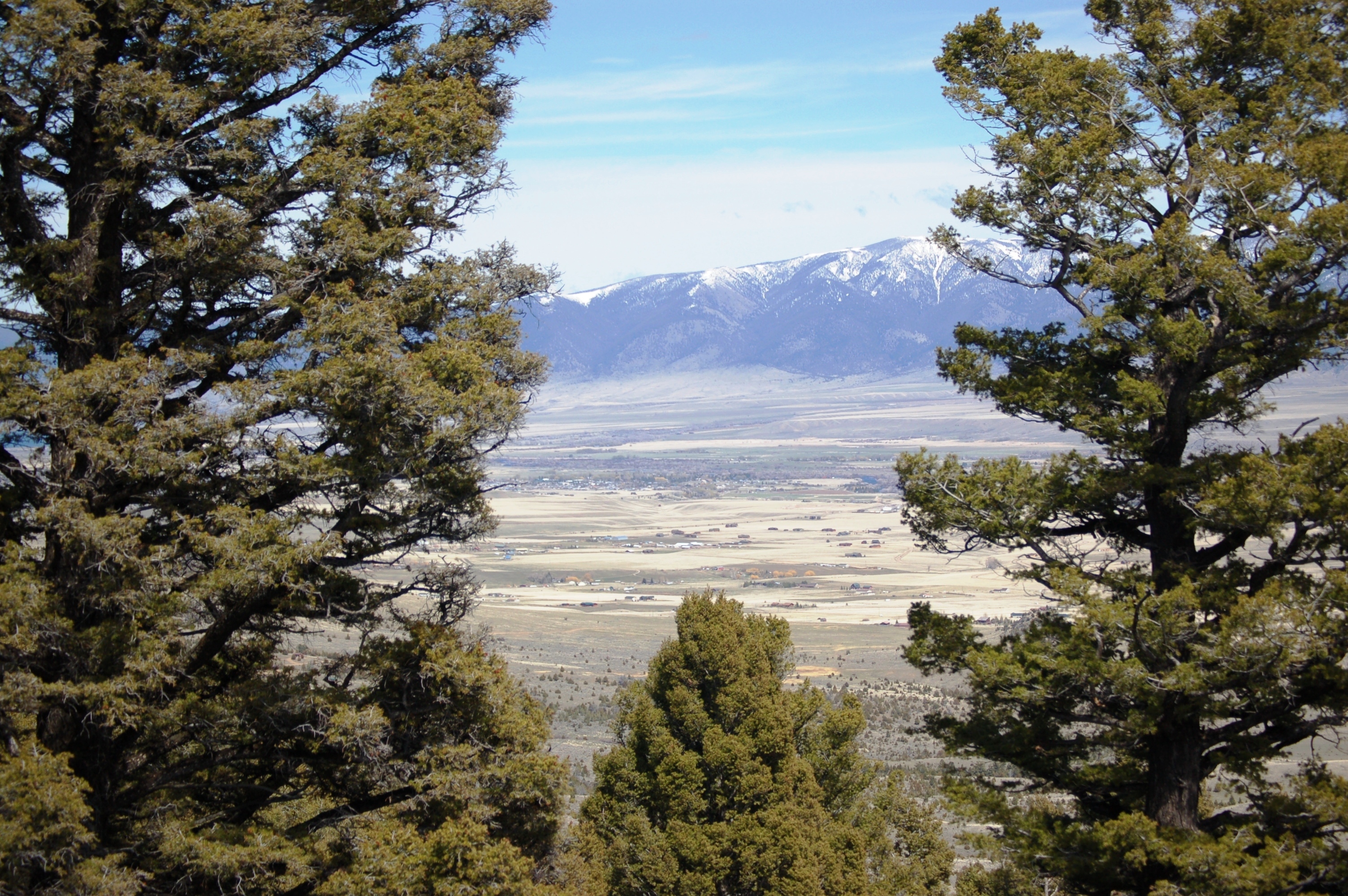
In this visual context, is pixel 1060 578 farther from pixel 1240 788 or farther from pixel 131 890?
pixel 131 890

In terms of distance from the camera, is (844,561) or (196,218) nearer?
(196,218)

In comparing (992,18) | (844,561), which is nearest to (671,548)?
(844,561)

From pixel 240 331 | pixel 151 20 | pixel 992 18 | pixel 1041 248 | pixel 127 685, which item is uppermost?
pixel 992 18

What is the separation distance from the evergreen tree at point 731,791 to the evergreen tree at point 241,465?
4.33 metres

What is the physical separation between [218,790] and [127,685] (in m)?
1.83

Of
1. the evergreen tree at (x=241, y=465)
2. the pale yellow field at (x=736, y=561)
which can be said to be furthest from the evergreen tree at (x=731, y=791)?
the pale yellow field at (x=736, y=561)

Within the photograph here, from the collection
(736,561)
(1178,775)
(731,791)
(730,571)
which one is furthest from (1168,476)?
(736,561)

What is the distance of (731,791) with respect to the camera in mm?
13516

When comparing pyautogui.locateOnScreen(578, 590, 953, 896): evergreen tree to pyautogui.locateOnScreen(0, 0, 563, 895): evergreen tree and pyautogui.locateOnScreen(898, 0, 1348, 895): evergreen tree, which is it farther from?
pyautogui.locateOnScreen(0, 0, 563, 895): evergreen tree

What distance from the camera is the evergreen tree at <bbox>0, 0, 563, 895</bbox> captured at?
7.59 meters

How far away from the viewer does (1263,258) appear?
8281 mm

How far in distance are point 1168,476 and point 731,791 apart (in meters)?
7.08

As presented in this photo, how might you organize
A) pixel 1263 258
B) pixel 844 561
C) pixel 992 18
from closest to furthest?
pixel 1263 258
pixel 992 18
pixel 844 561

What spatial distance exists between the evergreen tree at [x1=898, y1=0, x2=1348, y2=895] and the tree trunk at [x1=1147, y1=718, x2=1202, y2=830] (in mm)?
17
